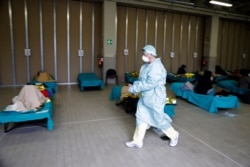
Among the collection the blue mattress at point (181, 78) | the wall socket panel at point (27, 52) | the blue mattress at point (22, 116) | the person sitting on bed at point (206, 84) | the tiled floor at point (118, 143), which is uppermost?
the wall socket panel at point (27, 52)

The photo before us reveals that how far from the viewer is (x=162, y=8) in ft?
30.0

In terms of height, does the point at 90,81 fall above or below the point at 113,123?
above

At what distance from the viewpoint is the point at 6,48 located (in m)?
7.49

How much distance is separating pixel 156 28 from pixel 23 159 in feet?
27.9

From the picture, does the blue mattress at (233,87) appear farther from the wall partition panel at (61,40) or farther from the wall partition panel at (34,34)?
the wall partition panel at (34,34)

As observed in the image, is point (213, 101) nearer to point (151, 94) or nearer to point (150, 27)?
point (151, 94)

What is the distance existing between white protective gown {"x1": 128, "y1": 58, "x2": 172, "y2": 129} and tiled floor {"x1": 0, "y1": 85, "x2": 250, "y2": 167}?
451 mm

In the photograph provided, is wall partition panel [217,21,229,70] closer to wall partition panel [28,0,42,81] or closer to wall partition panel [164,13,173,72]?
wall partition panel [164,13,173,72]

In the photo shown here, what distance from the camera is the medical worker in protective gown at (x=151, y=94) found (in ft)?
9.21

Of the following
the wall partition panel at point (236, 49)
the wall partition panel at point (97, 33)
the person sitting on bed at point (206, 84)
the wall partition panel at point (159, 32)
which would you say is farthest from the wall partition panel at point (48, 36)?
the wall partition panel at point (236, 49)

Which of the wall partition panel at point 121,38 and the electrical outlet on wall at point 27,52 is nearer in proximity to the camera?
the electrical outlet on wall at point 27,52

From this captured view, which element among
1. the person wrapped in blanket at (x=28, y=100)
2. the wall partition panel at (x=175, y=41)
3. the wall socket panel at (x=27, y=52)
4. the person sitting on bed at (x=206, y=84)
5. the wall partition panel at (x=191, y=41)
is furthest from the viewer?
the wall partition panel at (x=191, y=41)

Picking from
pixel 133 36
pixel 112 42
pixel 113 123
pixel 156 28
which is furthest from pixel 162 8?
pixel 113 123

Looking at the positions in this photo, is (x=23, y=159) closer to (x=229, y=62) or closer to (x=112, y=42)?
(x=112, y=42)
